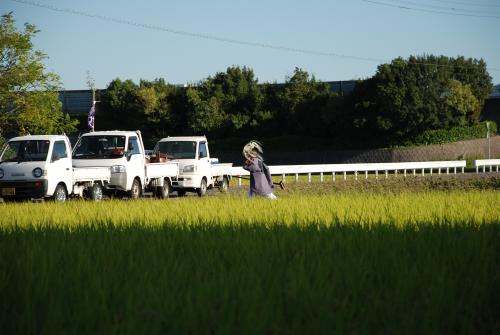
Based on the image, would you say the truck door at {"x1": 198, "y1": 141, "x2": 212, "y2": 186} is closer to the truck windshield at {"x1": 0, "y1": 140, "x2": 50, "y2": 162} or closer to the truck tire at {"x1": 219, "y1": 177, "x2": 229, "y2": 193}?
the truck tire at {"x1": 219, "y1": 177, "x2": 229, "y2": 193}

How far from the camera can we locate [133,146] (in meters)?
25.1

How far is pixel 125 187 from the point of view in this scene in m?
24.1

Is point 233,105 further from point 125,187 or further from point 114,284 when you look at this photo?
point 114,284

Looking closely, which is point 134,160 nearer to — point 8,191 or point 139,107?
point 8,191

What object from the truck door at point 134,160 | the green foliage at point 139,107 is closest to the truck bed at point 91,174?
the truck door at point 134,160

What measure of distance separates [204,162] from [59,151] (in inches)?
321

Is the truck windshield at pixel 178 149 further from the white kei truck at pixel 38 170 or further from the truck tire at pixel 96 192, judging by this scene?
the white kei truck at pixel 38 170

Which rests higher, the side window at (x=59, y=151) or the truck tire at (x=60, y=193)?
the side window at (x=59, y=151)

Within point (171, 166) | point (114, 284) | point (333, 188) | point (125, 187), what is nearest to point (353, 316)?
point (114, 284)

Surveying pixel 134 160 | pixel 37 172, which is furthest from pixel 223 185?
pixel 37 172

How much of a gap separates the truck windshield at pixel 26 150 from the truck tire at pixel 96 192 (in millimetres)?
1942

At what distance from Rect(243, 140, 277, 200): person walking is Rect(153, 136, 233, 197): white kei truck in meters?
11.1

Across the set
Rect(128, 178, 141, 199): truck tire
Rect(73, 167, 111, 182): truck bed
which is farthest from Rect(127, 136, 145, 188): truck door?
Rect(73, 167, 111, 182): truck bed

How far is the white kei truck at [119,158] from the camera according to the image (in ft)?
78.7
